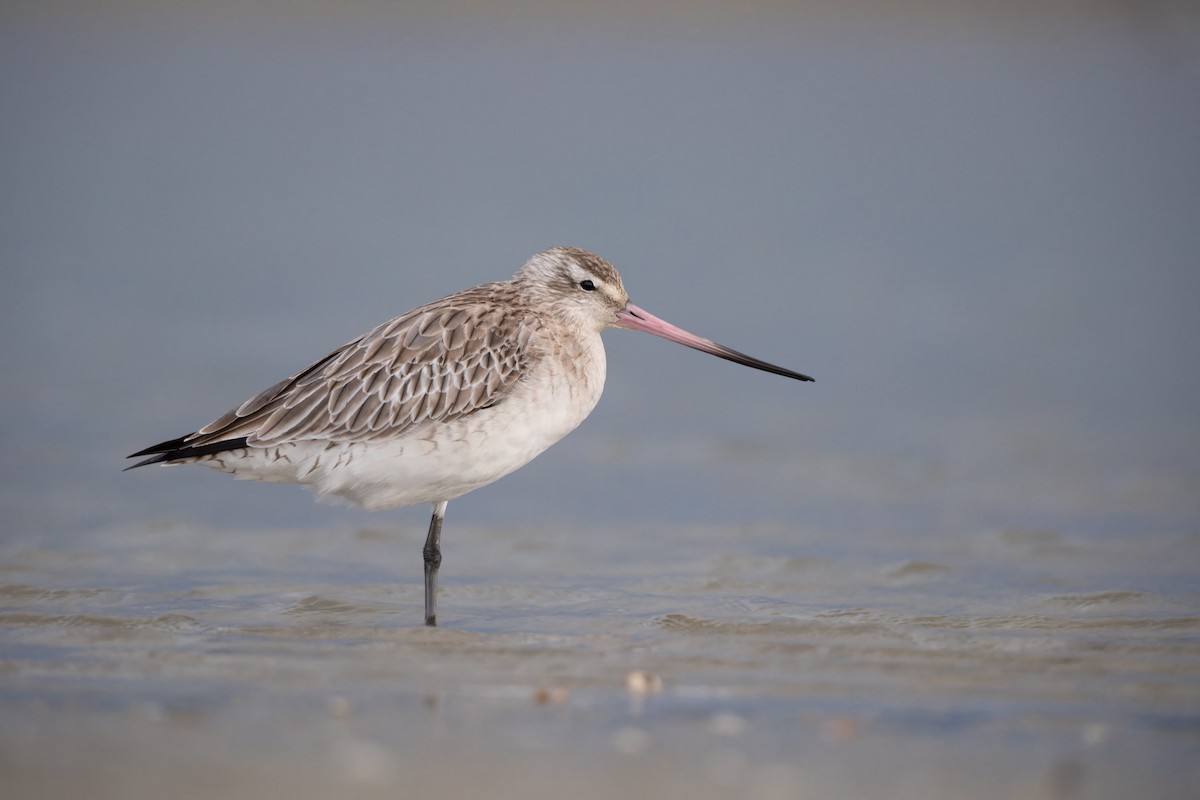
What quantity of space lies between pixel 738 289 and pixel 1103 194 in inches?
250

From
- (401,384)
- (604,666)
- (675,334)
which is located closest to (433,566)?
(401,384)

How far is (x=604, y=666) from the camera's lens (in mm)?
7223

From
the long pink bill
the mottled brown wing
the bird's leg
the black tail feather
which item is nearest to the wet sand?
the bird's leg

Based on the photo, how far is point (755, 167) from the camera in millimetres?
21562

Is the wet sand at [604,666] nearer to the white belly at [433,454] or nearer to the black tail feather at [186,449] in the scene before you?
the white belly at [433,454]

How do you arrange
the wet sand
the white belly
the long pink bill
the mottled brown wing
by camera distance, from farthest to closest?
the long pink bill, the mottled brown wing, the white belly, the wet sand

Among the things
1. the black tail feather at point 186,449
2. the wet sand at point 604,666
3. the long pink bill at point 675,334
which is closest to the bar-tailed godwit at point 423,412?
the black tail feather at point 186,449

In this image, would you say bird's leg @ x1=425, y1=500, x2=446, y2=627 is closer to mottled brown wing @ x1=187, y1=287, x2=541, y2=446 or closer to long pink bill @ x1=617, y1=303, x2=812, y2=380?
mottled brown wing @ x1=187, y1=287, x2=541, y2=446

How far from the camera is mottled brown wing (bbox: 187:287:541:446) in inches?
A: 318

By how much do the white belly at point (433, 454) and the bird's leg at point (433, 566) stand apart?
0.30 meters

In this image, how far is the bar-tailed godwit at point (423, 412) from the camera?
8000mm

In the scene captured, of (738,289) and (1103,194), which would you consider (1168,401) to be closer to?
(738,289)

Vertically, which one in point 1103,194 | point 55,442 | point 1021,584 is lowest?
point 1021,584

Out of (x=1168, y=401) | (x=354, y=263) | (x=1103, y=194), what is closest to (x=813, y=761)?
(x=1168, y=401)
